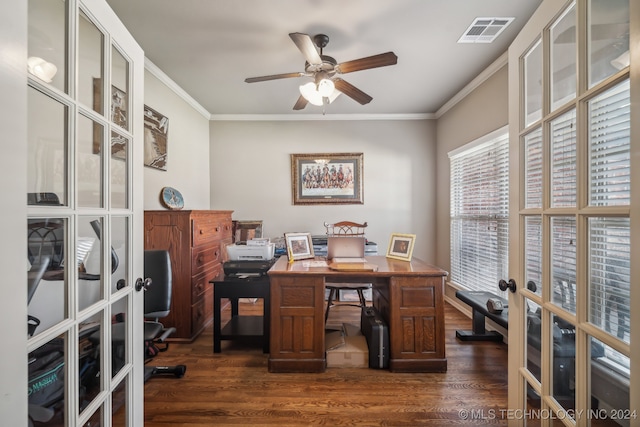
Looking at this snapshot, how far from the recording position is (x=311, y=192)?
3.89 m

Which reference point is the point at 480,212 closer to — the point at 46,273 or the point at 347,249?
the point at 347,249

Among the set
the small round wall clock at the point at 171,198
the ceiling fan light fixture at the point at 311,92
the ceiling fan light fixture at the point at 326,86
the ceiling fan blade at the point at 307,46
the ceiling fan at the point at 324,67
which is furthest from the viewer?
the small round wall clock at the point at 171,198

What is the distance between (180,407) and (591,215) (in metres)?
2.27

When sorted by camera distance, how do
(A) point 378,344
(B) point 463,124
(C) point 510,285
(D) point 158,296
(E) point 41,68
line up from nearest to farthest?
(E) point 41,68
(C) point 510,285
(D) point 158,296
(A) point 378,344
(B) point 463,124

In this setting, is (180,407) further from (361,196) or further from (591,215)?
(361,196)

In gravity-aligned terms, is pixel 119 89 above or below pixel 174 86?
below

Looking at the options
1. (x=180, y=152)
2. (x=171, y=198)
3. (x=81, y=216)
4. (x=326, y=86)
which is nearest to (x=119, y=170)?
(x=81, y=216)

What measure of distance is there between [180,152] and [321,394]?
2.99 meters

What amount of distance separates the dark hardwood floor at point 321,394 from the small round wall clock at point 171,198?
149 cm

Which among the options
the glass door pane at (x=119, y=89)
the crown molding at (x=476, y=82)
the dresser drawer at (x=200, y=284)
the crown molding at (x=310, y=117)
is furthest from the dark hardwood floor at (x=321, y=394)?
the crown molding at (x=310, y=117)

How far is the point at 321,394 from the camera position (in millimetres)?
1728

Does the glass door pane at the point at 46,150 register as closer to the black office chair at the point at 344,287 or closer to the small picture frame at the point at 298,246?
the small picture frame at the point at 298,246

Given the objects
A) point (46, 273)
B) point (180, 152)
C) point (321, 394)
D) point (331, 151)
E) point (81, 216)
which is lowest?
point (321, 394)

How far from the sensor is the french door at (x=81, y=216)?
2.44 ft
